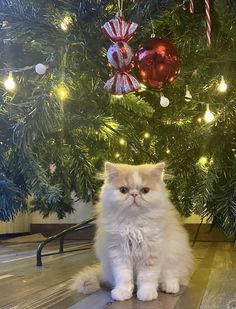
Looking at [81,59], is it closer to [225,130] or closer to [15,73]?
[15,73]

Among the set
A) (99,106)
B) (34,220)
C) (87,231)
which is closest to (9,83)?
(99,106)

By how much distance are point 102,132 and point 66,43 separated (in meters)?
0.18

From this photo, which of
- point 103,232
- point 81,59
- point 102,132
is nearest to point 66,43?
point 81,59

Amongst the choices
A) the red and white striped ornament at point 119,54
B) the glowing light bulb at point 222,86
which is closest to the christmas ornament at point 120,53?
the red and white striped ornament at point 119,54

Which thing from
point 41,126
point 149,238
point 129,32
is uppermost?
point 129,32

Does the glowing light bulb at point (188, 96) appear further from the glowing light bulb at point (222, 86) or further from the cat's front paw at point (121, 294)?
the cat's front paw at point (121, 294)

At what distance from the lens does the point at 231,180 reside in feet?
2.65

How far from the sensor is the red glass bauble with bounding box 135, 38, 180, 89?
0.72 m

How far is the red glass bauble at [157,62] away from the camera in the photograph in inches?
28.2

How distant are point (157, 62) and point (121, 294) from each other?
16.2 inches

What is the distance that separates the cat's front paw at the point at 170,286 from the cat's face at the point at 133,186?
0.15 metres

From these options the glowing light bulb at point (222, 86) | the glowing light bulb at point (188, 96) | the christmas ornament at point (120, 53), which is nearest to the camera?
the christmas ornament at point (120, 53)

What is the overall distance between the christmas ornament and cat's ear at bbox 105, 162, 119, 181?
0.48ft

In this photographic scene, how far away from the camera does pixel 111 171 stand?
0.77 meters
